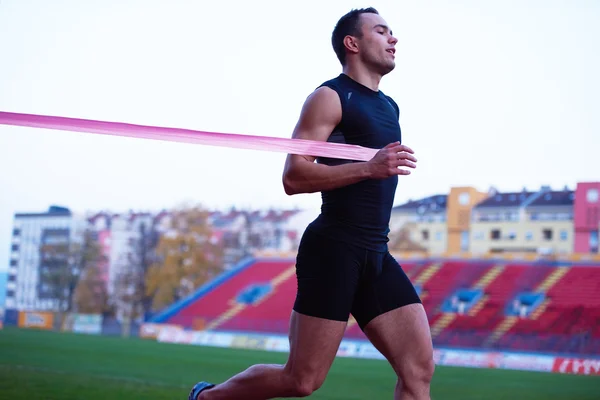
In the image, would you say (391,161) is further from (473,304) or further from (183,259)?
(183,259)

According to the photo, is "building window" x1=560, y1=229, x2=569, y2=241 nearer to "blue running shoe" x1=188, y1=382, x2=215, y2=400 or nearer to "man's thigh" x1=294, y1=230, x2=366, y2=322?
"blue running shoe" x1=188, y1=382, x2=215, y2=400

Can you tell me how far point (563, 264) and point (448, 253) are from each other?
4272mm

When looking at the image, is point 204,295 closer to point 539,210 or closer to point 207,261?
point 207,261

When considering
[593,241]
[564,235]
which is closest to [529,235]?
[564,235]

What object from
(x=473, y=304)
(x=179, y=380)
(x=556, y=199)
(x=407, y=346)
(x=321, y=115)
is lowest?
(x=473, y=304)

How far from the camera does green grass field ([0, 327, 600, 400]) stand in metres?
7.23

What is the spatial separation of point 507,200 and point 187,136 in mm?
28234

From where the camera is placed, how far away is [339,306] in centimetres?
294

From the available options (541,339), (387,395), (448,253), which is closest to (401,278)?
(387,395)

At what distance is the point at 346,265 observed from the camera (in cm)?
297

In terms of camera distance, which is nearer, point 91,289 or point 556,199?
point 556,199

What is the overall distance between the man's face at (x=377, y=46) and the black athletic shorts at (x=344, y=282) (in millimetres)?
720

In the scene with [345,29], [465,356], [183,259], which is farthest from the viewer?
[183,259]

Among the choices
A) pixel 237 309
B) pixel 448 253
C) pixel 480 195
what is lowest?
pixel 237 309
